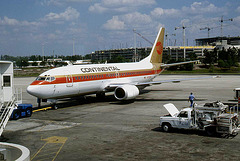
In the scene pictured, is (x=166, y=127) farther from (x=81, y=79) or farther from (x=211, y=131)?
(x=81, y=79)

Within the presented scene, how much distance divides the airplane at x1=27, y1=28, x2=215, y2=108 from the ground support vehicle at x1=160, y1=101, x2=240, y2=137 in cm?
1348

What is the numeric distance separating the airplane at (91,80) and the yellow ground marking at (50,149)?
10.1m

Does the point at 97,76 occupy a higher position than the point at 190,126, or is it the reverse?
the point at 97,76

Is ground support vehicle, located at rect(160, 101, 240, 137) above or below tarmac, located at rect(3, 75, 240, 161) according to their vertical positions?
above

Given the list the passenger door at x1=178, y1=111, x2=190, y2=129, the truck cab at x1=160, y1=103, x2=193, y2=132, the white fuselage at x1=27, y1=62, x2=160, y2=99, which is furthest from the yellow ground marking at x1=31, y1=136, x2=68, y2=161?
the white fuselage at x1=27, y1=62, x2=160, y2=99

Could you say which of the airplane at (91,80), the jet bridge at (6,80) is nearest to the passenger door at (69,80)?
the airplane at (91,80)

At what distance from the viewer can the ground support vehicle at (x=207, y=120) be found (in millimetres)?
17625

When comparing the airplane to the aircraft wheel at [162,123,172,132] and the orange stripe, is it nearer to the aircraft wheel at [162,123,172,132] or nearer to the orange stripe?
the orange stripe

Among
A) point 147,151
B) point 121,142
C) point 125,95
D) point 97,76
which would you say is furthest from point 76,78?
point 147,151

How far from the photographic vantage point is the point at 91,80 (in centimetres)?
3272

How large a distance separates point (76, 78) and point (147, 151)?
17221 mm

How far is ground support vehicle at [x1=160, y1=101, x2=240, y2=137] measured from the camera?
17.6m

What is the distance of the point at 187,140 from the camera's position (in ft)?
57.5

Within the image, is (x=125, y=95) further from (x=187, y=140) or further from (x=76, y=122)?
(x=187, y=140)
